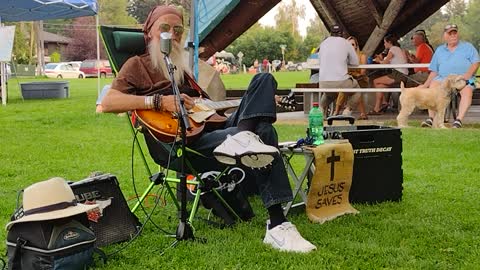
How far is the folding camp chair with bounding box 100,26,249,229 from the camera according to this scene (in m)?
3.04

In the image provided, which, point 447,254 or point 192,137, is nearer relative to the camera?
point 447,254

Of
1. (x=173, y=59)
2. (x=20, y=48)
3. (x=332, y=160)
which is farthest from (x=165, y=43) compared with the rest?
(x=20, y=48)

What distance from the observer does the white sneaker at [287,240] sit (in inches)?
108

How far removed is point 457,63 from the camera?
279 inches

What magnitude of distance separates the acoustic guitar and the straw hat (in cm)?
63

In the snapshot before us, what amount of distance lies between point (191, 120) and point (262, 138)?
0.43 metres

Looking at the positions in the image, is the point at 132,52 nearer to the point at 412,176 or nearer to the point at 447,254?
the point at 447,254

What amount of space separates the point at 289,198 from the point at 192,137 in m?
0.60

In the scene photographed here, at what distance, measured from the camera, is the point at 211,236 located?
301 centimetres

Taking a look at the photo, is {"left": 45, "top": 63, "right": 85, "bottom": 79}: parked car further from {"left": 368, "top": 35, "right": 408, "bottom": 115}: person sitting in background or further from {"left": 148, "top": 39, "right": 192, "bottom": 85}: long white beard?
{"left": 148, "top": 39, "right": 192, "bottom": 85}: long white beard

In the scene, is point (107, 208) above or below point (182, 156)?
below

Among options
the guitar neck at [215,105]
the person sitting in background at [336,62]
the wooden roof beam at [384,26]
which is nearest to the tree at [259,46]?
the wooden roof beam at [384,26]

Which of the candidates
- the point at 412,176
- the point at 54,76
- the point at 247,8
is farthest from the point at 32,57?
the point at 412,176

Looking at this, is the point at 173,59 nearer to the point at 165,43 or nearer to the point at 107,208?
Result: the point at 165,43
